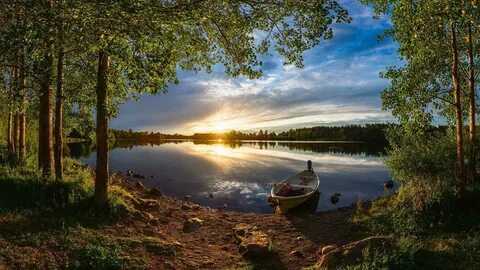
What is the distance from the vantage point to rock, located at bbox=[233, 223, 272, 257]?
1112cm

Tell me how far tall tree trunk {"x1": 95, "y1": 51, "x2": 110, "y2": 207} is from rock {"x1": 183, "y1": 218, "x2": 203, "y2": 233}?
3.78 metres

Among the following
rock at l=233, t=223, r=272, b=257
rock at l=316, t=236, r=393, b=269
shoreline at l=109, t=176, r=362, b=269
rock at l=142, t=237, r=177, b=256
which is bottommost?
shoreline at l=109, t=176, r=362, b=269

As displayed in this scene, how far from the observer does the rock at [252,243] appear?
11125mm

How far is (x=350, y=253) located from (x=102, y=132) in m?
9.98

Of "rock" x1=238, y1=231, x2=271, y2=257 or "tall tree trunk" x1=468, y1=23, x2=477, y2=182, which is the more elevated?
"tall tree trunk" x1=468, y1=23, x2=477, y2=182

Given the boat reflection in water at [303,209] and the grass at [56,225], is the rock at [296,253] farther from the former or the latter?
the boat reflection in water at [303,209]

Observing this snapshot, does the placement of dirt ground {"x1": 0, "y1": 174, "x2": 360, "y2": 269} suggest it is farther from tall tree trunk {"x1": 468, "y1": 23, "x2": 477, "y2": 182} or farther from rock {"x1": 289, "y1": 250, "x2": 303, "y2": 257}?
tall tree trunk {"x1": 468, "y1": 23, "x2": 477, "y2": 182}

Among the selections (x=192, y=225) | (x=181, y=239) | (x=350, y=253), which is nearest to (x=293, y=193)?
(x=192, y=225)

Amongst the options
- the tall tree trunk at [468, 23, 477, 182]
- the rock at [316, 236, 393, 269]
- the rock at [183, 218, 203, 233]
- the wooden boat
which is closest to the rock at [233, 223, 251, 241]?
the rock at [183, 218, 203, 233]

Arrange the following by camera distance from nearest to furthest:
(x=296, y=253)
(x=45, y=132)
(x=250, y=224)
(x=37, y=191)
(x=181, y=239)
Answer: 1. (x=296, y=253)
2. (x=37, y=191)
3. (x=181, y=239)
4. (x=45, y=132)
5. (x=250, y=224)

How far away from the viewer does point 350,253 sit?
8961 millimetres

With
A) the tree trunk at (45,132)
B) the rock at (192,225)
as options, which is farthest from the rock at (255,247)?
the tree trunk at (45,132)

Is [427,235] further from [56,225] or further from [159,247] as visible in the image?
[56,225]

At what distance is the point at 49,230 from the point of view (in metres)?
9.65
